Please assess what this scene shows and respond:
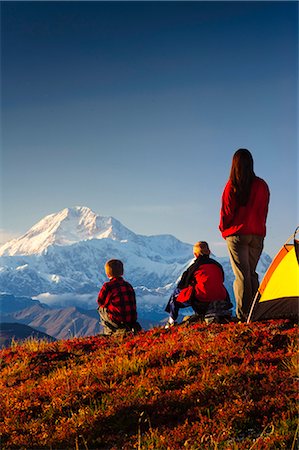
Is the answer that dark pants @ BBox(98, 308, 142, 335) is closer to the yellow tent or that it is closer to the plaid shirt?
the plaid shirt

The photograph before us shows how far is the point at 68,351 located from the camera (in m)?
12.6

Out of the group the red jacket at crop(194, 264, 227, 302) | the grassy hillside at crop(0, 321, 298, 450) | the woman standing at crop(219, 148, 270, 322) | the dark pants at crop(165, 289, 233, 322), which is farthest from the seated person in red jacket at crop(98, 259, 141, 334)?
the woman standing at crop(219, 148, 270, 322)

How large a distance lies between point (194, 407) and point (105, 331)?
7.71 meters

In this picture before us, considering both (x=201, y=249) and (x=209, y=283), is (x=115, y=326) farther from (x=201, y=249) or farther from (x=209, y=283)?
(x=201, y=249)

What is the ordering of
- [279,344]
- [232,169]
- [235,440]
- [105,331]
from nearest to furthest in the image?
[235,440] → [279,344] → [232,169] → [105,331]

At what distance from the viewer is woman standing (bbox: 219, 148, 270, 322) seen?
12414 millimetres

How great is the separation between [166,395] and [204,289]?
5.48 m

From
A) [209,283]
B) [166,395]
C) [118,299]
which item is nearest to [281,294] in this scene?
[209,283]

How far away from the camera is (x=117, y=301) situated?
44.7 feet

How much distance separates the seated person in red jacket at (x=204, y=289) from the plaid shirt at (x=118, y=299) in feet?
3.69

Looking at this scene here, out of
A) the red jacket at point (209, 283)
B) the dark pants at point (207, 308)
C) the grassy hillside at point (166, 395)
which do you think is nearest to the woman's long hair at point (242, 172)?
the red jacket at point (209, 283)

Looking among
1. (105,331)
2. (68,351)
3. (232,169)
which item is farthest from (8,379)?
(232,169)

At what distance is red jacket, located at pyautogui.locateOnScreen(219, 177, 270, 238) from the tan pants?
196 mm

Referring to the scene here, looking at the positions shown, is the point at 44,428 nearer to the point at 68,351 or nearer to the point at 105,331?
the point at 68,351
